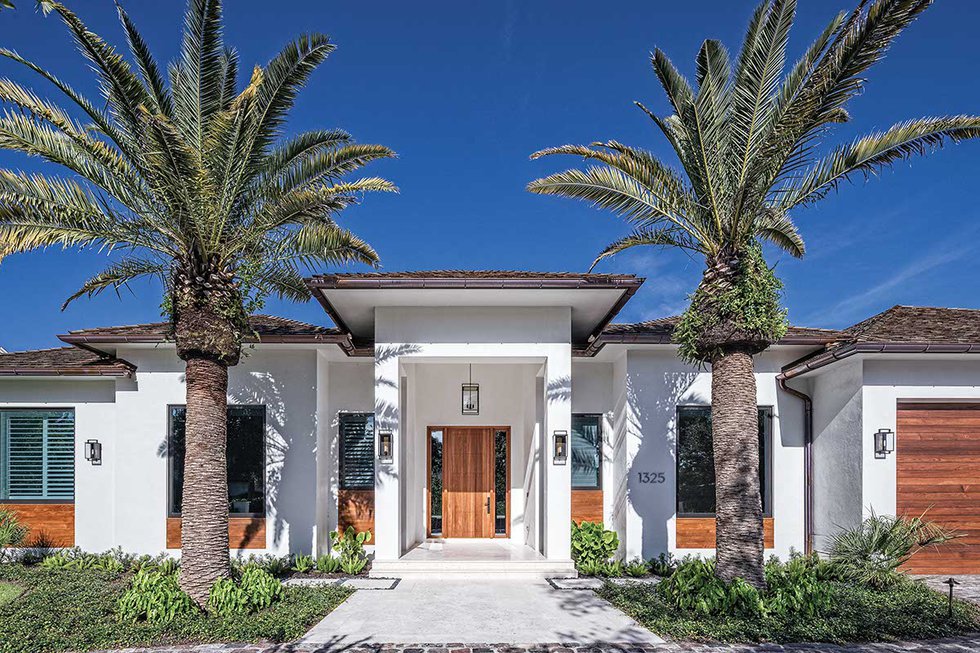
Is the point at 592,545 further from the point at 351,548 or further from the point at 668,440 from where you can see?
the point at 351,548

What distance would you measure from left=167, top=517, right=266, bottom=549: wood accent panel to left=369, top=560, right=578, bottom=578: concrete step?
7.61ft

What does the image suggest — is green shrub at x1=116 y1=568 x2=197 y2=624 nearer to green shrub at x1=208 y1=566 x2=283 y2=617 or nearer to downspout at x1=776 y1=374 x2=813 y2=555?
green shrub at x1=208 y1=566 x2=283 y2=617

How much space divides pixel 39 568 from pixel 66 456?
79.6 inches

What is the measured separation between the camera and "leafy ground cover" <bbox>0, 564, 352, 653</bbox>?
7.02 m

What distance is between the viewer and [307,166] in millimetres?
9148

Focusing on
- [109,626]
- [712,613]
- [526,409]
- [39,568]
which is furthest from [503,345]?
[39,568]

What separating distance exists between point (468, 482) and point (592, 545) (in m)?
3.94

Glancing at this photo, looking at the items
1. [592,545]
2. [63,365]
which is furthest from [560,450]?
[63,365]

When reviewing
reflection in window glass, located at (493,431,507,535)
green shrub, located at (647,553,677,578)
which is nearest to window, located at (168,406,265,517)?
reflection in window glass, located at (493,431,507,535)

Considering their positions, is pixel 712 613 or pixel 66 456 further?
pixel 66 456

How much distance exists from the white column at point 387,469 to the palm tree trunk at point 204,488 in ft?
9.60

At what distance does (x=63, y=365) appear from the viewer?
12094 millimetres

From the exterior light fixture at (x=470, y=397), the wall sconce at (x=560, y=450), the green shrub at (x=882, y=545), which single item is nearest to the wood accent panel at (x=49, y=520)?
the exterior light fixture at (x=470, y=397)

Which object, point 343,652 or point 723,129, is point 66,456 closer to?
point 343,652
